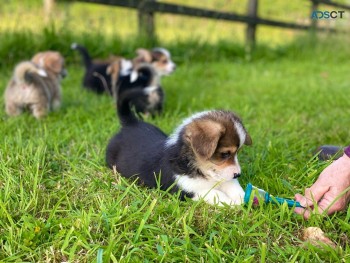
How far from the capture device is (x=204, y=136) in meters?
2.52

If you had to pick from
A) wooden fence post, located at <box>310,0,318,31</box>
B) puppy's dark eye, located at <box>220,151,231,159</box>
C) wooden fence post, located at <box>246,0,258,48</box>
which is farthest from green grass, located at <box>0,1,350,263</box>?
wooden fence post, located at <box>310,0,318,31</box>

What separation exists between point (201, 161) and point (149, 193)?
0.38 meters

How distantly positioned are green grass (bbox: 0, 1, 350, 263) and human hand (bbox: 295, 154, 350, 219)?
6 centimetres

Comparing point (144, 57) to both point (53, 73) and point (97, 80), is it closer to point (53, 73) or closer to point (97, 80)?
point (97, 80)

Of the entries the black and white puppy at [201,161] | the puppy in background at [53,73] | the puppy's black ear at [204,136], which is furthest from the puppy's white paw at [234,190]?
the puppy in background at [53,73]

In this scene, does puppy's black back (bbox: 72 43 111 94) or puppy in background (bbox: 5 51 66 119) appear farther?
puppy's black back (bbox: 72 43 111 94)

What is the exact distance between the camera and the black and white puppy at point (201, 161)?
254 centimetres

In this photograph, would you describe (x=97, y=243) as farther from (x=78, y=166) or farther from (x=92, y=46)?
(x=92, y=46)

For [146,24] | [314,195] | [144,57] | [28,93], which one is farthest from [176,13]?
[314,195]

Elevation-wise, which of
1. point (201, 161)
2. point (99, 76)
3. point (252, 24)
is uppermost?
point (252, 24)

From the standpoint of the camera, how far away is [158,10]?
858cm

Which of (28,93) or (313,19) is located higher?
(313,19)

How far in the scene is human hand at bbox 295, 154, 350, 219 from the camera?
2377mm

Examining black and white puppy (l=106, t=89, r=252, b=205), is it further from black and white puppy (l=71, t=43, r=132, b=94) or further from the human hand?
black and white puppy (l=71, t=43, r=132, b=94)
